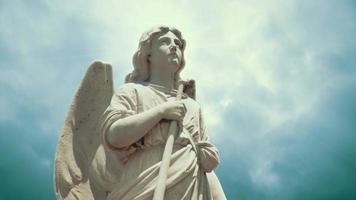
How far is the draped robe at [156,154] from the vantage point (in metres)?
7.89

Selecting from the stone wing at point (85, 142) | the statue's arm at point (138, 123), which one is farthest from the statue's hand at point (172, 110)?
the stone wing at point (85, 142)

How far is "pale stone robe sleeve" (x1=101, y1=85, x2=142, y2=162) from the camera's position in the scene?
8.40 meters

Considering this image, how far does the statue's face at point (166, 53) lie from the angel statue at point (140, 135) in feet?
0.05

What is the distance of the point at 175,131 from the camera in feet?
27.3

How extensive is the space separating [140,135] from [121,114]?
451 mm

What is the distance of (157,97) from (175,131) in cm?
89

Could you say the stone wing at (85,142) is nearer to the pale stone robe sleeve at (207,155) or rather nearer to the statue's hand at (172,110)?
the statue's hand at (172,110)

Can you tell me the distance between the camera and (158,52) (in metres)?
9.43

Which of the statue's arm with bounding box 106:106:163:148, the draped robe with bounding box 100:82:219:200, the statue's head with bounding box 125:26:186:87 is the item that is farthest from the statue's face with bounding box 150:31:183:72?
the statue's arm with bounding box 106:106:163:148

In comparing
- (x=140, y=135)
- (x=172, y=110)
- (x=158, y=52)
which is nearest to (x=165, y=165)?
(x=140, y=135)

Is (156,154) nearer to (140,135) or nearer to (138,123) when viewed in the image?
(140,135)

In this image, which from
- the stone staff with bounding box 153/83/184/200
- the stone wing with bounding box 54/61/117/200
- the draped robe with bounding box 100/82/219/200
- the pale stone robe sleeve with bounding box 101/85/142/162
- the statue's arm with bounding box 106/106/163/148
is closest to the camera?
the stone staff with bounding box 153/83/184/200

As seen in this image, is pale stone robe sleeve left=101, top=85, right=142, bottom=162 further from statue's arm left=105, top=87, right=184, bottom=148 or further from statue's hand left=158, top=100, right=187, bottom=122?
statue's hand left=158, top=100, right=187, bottom=122

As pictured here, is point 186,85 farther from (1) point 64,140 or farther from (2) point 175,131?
(1) point 64,140
